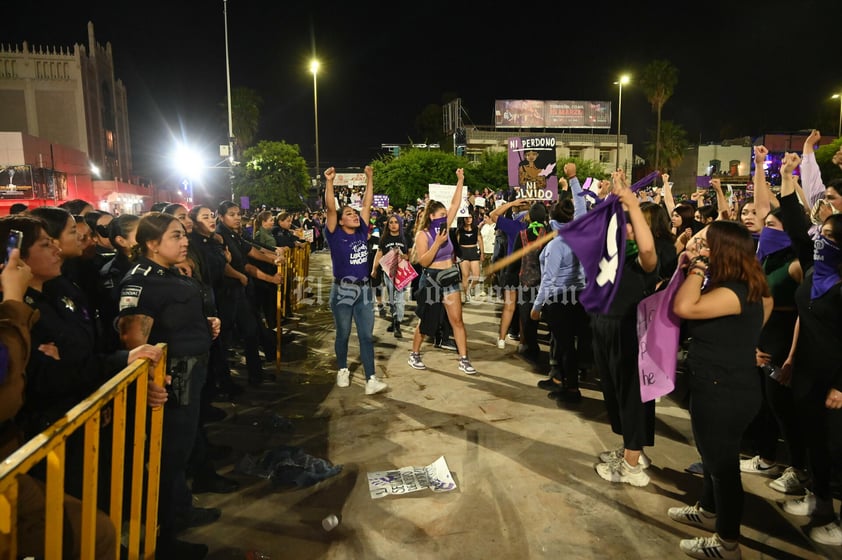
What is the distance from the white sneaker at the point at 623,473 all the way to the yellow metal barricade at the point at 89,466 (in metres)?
3.18

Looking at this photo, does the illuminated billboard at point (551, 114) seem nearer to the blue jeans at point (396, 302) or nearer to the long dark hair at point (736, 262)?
the blue jeans at point (396, 302)

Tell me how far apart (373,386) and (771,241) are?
415cm

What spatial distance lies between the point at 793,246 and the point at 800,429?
1354mm

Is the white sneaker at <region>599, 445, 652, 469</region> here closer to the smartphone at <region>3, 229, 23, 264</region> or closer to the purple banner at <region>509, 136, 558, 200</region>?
the smartphone at <region>3, 229, 23, 264</region>

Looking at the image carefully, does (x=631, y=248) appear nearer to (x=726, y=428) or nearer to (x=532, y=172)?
(x=726, y=428)

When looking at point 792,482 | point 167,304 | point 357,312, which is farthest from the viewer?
point 357,312

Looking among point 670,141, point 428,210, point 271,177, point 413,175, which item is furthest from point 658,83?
point 428,210

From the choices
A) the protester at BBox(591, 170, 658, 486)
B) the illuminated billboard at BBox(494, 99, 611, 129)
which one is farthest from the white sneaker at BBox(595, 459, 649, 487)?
the illuminated billboard at BBox(494, 99, 611, 129)

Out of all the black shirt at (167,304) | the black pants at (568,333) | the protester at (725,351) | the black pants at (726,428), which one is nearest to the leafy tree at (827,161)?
the black pants at (568,333)

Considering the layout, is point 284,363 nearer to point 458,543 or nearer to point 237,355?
point 237,355

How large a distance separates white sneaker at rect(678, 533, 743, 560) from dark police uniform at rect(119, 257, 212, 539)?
3.17 meters

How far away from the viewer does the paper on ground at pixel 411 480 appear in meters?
3.93

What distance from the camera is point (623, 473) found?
4039 mm

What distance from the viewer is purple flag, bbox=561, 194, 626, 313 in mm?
3799
